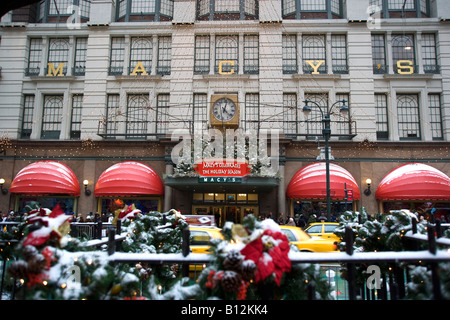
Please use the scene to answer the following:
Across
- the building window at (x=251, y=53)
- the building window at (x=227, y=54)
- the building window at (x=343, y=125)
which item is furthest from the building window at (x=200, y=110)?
the building window at (x=343, y=125)

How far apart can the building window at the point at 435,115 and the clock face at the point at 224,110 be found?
1349 cm

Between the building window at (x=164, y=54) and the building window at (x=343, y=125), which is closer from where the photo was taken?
the building window at (x=343, y=125)

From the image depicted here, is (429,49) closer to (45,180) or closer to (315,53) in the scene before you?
(315,53)

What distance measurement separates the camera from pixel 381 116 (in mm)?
23953

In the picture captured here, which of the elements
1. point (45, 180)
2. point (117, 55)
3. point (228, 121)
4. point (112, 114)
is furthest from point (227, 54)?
point (45, 180)

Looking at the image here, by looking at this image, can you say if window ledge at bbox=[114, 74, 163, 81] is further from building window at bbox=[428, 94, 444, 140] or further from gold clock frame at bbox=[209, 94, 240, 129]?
building window at bbox=[428, 94, 444, 140]

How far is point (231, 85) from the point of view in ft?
79.4

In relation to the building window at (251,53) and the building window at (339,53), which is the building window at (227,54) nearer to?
the building window at (251,53)

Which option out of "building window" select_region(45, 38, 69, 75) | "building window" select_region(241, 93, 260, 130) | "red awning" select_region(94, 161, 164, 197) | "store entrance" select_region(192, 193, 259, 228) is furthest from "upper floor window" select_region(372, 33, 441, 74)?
"building window" select_region(45, 38, 69, 75)

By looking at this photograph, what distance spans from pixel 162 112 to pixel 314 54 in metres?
11.5

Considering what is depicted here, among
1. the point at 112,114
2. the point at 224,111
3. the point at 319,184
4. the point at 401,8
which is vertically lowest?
the point at 319,184

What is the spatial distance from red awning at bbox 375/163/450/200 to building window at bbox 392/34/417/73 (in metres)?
7.39

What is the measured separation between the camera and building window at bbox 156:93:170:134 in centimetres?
2427

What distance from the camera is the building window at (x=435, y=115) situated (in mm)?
23484
